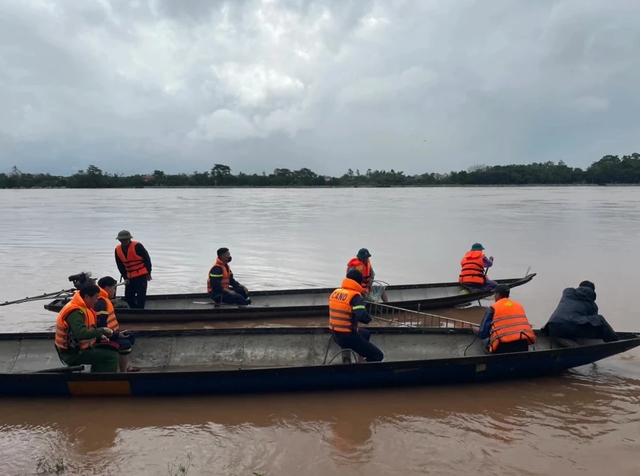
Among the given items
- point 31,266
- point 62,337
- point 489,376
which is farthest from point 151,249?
point 489,376

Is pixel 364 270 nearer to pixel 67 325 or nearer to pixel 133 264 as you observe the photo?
pixel 133 264

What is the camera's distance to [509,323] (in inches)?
255

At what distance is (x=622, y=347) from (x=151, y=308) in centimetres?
796

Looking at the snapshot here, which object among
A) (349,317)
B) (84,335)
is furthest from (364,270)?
(84,335)

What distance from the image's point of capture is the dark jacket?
22.4 feet

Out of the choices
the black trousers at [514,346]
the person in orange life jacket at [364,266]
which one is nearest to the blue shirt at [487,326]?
the black trousers at [514,346]

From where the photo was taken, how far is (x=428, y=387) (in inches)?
259

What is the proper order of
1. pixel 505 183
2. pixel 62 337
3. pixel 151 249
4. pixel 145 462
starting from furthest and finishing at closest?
pixel 505 183
pixel 151 249
pixel 62 337
pixel 145 462

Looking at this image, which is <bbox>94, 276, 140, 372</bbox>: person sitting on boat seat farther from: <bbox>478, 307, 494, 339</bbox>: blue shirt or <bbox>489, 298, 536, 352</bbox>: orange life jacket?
<bbox>489, 298, 536, 352</bbox>: orange life jacket

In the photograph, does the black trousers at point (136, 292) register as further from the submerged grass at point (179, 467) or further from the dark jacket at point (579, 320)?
the dark jacket at point (579, 320)

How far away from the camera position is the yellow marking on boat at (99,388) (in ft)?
19.5

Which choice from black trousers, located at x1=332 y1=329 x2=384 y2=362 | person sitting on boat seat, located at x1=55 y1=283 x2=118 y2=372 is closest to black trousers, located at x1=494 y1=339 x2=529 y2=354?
black trousers, located at x1=332 y1=329 x2=384 y2=362

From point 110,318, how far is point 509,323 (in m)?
4.89

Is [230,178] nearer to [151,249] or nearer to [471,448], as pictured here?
[151,249]
